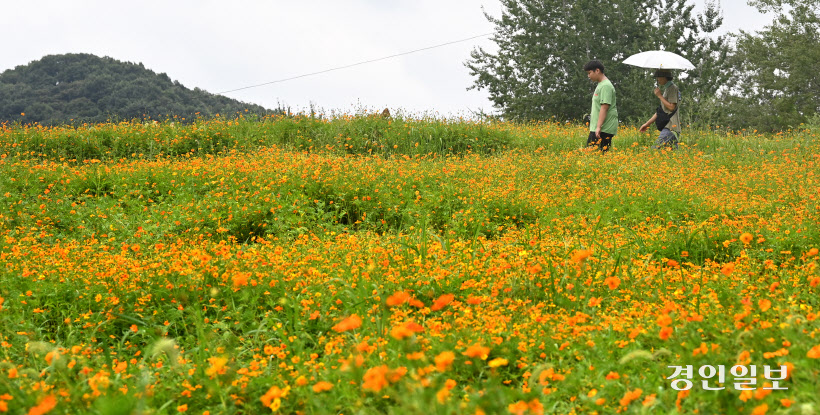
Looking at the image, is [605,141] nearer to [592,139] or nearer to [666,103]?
[592,139]

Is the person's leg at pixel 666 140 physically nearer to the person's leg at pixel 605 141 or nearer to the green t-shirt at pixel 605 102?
the person's leg at pixel 605 141

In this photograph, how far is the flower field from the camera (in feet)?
7.36

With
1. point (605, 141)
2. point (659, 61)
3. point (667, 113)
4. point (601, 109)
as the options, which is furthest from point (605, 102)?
point (659, 61)

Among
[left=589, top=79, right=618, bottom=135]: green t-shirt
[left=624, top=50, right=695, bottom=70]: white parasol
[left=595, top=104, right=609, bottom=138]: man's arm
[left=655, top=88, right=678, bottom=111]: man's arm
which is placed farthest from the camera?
[left=624, top=50, right=695, bottom=70]: white parasol

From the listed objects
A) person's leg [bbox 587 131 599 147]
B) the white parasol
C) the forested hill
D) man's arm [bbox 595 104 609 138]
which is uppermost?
the forested hill

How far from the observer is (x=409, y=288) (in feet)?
12.4

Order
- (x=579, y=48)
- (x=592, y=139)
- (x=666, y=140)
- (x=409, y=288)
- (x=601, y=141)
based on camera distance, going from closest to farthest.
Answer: (x=409, y=288) < (x=592, y=139) < (x=666, y=140) < (x=601, y=141) < (x=579, y=48)

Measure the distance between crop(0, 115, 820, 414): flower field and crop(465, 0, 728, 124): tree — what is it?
74.2 ft

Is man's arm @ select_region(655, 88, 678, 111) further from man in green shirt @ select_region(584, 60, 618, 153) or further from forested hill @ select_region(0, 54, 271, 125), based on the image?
forested hill @ select_region(0, 54, 271, 125)

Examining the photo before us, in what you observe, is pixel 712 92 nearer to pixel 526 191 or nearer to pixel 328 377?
pixel 526 191

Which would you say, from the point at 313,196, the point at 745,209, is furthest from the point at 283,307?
the point at 745,209

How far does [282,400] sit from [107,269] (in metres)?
2.36

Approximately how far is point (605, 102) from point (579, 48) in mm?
23208

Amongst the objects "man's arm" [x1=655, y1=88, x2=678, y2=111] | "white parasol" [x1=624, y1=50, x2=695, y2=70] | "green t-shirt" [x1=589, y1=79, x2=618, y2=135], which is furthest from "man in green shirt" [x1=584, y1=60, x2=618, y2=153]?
"white parasol" [x1=624, y1=50, x2=695, y2=70]
